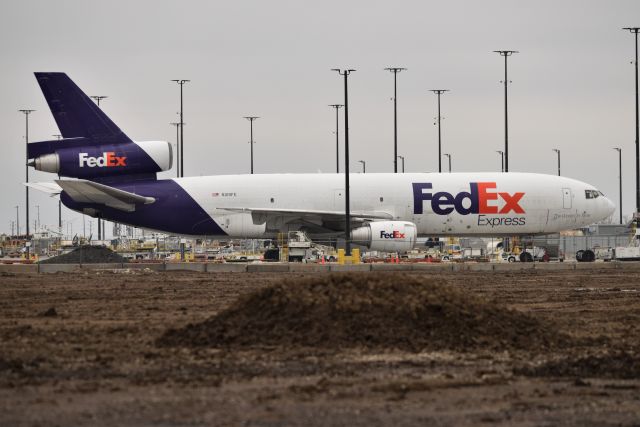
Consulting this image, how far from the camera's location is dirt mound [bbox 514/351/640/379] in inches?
545

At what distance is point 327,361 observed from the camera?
48.3ft

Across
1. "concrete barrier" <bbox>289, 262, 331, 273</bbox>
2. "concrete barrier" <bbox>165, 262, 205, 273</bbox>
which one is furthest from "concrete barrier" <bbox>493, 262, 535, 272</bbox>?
"concrete barrier" <bbox>165, 262, 205, 273</bbox>

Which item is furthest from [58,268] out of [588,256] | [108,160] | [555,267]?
[588,256]

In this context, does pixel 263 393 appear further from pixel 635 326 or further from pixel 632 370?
pixel 635 326

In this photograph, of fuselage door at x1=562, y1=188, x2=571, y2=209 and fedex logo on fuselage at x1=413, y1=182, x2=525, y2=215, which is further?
fuselage door at x1=562, y1=188, x2=571, y2=209

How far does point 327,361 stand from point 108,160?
39.1 metres

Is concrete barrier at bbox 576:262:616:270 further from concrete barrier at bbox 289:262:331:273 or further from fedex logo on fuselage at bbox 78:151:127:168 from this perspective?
fedex logo on fuselage at bbox 78:151:127:168

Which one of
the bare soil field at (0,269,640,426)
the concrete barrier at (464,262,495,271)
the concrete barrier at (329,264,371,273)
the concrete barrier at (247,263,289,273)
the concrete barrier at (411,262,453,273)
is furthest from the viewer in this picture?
the concrete barrier at (464,262,495,271)

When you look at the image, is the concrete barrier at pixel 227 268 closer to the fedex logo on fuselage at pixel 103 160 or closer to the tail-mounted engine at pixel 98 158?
the tail-mounted engine at pixel 98 158

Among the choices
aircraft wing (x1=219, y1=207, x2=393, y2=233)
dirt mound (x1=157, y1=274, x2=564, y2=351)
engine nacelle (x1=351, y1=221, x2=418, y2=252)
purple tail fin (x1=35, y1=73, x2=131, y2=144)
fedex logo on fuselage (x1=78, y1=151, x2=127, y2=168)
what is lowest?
dirt mound (x1=157, y1=274, x2=564, y2=351)

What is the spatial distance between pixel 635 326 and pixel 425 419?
1029 cm

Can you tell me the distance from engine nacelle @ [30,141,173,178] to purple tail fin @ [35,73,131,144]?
Answer: 783mm

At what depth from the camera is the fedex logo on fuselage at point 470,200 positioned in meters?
53.0

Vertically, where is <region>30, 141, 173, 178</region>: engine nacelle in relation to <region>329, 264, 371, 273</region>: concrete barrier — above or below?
above
